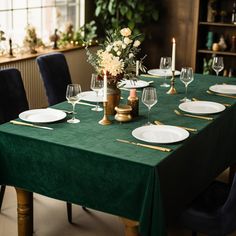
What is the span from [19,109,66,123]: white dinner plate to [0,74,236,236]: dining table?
4 centimetres

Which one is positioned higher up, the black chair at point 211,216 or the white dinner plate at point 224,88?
the white dinner plate at point 224,88

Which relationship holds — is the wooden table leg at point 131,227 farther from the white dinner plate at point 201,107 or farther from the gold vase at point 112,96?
the white dinner plate at point 201,107

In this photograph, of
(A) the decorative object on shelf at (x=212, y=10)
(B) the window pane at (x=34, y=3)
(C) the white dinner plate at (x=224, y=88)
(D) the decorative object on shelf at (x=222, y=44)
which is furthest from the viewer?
(D) the decorative object on shelf at (x=222, y=44)

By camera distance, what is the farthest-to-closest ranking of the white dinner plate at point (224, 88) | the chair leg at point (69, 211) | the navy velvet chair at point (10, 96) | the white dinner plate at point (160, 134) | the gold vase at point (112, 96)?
1. the white dinner plate at point (224, 88)
2. the navy velvet chair at point (10, 96)
3. the chair leg at point (69, 211)
4. the gold vase at point (112, 96)
5. the white dinner plate at point (160, 134)

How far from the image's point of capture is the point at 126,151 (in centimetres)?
274

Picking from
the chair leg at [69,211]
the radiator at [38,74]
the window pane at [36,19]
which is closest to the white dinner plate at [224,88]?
the chair leg at [69,211]

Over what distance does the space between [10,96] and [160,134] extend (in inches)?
50.6

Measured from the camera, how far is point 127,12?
630 cm

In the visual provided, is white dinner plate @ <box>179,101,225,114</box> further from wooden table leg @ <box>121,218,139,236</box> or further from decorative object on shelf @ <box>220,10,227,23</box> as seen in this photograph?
decorative object on shelf @ <box>220,10,227,23</box>

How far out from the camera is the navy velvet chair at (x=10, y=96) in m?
3.74

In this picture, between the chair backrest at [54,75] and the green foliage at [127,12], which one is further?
the green foliage at [127,12]

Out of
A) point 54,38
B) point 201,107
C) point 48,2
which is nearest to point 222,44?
point 54,38

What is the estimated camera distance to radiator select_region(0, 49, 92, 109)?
5435mm

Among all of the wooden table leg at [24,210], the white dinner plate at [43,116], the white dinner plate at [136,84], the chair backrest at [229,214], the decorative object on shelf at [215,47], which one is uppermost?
the decorative object on shelf at [215,47]
